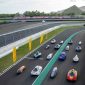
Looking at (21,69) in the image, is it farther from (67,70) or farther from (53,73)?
(67,70)

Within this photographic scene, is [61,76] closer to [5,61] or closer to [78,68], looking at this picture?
[78,68]

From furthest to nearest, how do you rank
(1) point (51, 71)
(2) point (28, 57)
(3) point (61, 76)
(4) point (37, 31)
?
(4) point (37, 31)
(2) point (28, 57)
(1) point (51, 71)
(3) point (61, 76)

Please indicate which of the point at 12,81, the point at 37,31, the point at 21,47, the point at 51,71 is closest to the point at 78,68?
the point at 51,71

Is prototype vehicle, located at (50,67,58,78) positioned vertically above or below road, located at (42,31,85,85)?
above

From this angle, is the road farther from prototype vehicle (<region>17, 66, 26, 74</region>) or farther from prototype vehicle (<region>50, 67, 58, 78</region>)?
prototype vehicle (<region>17, 66, 26, 74</region>)

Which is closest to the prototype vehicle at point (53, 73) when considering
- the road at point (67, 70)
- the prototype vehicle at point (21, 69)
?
the road at point (67, 70)

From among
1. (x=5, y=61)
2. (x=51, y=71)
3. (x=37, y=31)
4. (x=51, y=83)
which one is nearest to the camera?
(x=51, y=83)

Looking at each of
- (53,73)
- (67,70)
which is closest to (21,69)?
(53,73)

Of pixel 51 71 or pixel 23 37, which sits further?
pixel 23 37

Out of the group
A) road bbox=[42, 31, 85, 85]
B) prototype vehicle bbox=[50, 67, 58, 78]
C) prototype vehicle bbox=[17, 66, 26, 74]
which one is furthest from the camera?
prototype vehicle bbox=[17, 66, 26, 74]

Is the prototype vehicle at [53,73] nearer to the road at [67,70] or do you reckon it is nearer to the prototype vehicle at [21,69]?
the road at [67,70]

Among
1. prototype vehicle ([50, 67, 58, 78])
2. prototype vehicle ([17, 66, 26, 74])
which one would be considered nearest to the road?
prototype vehicle ([50, 67, 58, 78])

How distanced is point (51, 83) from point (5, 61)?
13.3 meters

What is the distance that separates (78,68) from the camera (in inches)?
1483
